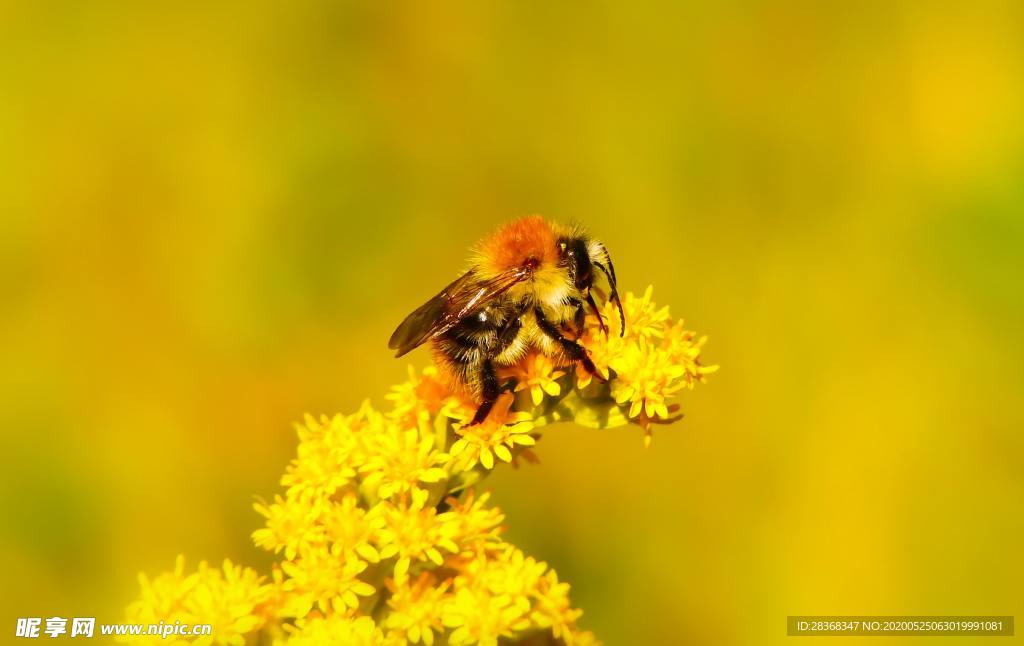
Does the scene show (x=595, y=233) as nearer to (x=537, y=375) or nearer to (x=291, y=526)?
(x=537, y=375)

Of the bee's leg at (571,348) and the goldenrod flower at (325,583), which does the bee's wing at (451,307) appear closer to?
the bee's leg at (571,348)

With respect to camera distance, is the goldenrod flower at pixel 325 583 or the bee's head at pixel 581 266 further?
the bee's head at pixel 581 266

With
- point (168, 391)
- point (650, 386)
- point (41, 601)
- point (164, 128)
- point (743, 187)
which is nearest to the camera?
point (650, 386)

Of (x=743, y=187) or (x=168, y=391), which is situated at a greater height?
(x=743, y=187)

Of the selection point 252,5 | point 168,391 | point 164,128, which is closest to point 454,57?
point 252,5

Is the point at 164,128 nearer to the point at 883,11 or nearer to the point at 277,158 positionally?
the point at 277,158

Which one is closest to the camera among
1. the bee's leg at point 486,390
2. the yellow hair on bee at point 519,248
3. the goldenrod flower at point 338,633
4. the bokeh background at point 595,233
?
the goldenrod flower at point 338,633

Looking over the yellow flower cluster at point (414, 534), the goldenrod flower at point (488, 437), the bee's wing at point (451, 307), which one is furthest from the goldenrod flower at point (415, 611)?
the bee's wing at point (451, 307)
